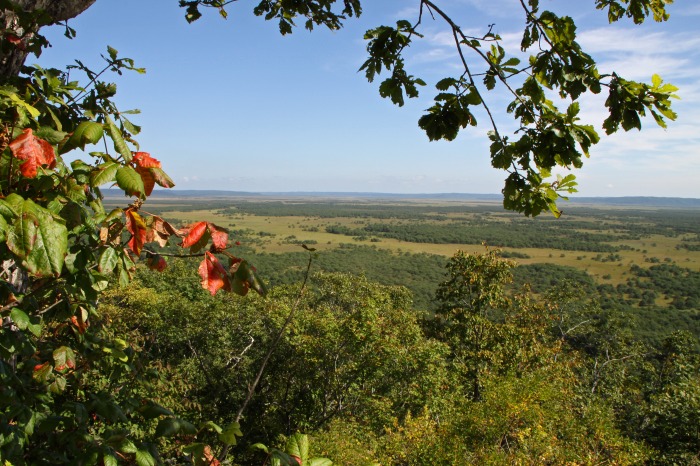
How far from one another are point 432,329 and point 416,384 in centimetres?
821

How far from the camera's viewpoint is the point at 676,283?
2911 inches

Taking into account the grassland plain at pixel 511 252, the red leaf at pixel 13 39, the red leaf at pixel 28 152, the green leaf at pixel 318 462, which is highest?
the red leaf at pixel 13 39

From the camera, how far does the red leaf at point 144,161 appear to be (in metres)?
1.69

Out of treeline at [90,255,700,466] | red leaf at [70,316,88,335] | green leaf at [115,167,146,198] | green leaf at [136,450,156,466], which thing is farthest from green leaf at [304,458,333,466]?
treeline at [90,255,700,466]

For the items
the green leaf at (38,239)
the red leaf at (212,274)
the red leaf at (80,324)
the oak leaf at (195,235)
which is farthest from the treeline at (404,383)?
the green leaf at (38,239)

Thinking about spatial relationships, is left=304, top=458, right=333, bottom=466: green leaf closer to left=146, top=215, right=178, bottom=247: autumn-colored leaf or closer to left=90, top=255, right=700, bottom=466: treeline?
left=146, top=215, right=178, bottom=247: autumn-colored leaf

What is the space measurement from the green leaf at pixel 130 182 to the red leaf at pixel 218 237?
28 cm

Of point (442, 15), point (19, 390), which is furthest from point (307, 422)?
point (442, 15)

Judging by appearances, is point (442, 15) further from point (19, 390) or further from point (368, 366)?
point (368, 366)

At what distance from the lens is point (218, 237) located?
5.15ft

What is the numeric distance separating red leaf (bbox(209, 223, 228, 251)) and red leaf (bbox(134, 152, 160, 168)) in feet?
1.23

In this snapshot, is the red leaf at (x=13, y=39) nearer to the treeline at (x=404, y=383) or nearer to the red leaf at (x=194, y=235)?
the red leaf at (x=194, y=235)

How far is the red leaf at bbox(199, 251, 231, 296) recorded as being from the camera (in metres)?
1.52

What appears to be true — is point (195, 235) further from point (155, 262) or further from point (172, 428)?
point (172, 428)
